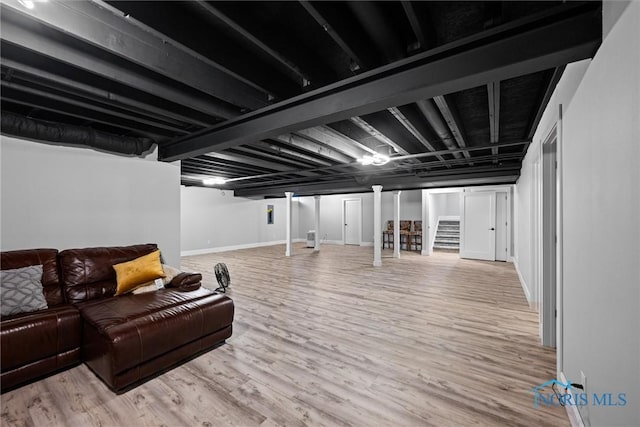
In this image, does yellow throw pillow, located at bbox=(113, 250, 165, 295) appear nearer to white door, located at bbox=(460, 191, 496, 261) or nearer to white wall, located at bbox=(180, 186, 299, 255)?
white wall, located at bbox=(180, 186, 299, 255)

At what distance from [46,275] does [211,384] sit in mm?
1983

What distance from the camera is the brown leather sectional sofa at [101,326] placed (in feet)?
6.51

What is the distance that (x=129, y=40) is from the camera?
1702mm

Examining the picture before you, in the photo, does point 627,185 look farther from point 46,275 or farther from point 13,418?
point 46,275

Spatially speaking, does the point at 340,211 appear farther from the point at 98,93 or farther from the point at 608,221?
the point at 608,221

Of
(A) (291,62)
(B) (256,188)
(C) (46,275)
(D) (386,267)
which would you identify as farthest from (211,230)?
(A) (291,62)

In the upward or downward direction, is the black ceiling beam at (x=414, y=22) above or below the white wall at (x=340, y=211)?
above

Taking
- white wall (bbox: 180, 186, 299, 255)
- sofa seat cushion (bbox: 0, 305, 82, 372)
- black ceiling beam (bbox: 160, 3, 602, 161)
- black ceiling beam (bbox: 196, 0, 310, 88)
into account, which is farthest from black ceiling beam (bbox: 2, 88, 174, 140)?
white wall (bbox: 180, 186, 299, 255)

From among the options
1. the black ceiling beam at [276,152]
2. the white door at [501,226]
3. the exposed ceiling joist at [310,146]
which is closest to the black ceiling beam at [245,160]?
the black ceiling beam at [276,152]

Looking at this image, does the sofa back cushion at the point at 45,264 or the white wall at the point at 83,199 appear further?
the white wall at the point at 83,199

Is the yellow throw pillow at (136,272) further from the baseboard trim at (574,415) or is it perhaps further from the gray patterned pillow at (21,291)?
the baseboard trim at (574,415)

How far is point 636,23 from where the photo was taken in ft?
3.04

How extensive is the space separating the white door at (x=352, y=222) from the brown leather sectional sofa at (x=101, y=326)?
30.5ft

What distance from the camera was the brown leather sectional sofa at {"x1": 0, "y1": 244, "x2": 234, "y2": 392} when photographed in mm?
1984
